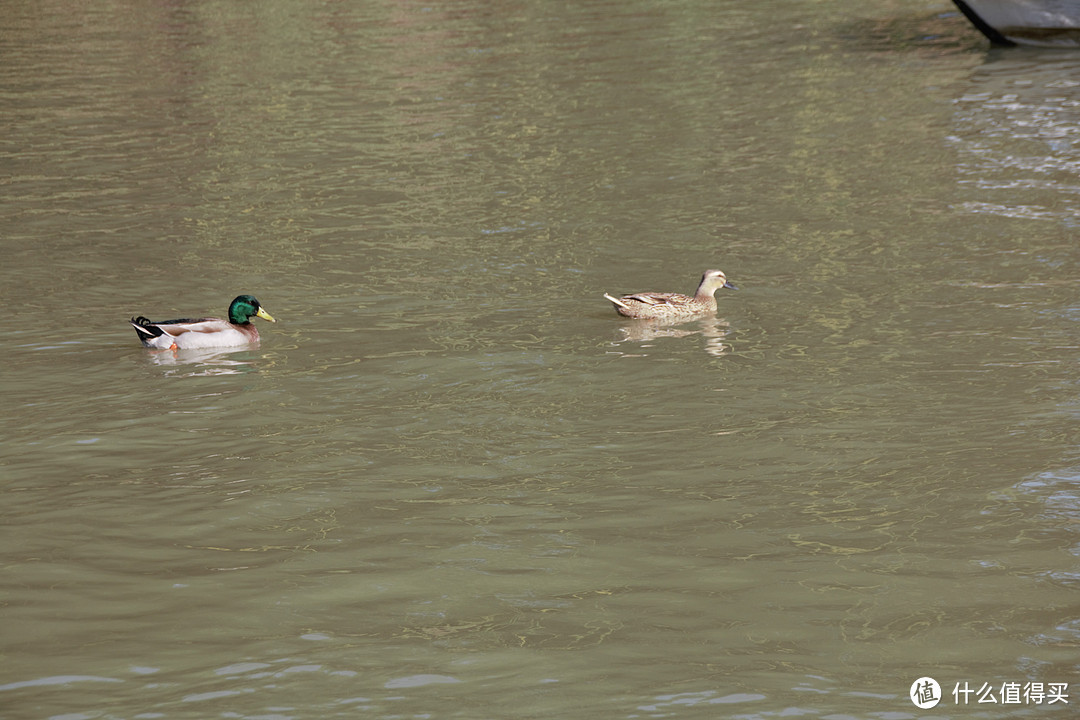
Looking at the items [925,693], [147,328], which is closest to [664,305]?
[147,328]

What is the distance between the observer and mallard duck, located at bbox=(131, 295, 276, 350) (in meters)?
11.1

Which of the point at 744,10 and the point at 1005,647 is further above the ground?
the point at 744,10

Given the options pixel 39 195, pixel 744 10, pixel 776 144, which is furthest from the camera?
pixel 744 10

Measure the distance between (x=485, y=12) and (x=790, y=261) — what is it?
25110 mm

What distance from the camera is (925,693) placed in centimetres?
572

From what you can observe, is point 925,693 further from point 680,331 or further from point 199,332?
point 199,332

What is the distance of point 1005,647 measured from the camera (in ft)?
19.9

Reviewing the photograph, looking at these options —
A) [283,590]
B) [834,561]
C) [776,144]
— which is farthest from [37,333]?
[776,144]

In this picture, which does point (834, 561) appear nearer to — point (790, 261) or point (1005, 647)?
point (1005, 647)

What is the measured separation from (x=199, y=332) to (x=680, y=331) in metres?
3.94

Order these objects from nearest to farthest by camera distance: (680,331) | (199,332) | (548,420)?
(548,420)
(199,332)
(680,331)

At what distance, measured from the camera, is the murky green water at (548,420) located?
20.1ft

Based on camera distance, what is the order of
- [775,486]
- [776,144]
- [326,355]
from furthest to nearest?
[776,144]
[326,355]
[775,486]

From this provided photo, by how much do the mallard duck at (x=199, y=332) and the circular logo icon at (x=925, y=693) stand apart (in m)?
7.04
